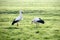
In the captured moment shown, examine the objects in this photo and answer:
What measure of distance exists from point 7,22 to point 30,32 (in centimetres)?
88

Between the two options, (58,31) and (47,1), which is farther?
(47,1)

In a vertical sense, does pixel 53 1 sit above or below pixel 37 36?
above

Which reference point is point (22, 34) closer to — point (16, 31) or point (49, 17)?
point (16, 31)

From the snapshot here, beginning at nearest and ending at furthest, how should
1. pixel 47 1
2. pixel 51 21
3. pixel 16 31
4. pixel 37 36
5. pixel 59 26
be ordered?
1. pixel 37 36
2. pixel 16 31
3. pixel 59 26
4. pixel 51 21
5. pixel 47 1

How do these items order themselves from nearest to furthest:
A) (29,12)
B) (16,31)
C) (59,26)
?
1. (16,31)
2. (59,26)
3. (29,12)

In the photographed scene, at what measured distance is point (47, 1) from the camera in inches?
274

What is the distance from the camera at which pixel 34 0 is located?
23.9 ft

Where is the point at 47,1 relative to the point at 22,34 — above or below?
above

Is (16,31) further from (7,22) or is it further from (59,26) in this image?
(59,26)

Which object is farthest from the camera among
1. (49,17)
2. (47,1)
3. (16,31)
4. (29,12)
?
(47,1)

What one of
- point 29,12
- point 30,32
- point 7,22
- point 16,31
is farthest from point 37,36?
point 29,12

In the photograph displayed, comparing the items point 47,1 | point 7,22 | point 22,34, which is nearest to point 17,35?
point 22,34

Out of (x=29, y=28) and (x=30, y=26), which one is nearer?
(x=29, y=28)

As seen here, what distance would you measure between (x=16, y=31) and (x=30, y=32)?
1.03 ft
